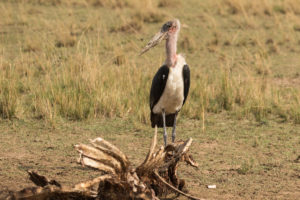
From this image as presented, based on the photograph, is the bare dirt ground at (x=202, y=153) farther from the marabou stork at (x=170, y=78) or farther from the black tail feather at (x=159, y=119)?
the marabou stork at (x=170, y=78)

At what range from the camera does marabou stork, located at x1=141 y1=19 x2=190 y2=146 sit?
18.5ft

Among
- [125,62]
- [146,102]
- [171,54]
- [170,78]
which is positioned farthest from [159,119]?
[125,62]

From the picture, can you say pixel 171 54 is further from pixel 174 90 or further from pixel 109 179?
pixel 109 179

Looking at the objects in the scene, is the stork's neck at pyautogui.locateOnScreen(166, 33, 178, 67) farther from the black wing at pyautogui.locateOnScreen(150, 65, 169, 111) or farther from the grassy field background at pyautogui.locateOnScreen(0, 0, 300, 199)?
the grassy field background at pyautogui.locateOnScreen(0, 0, 300, 199)

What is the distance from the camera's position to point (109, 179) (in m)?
4.39

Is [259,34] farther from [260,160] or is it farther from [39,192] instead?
[39,192]

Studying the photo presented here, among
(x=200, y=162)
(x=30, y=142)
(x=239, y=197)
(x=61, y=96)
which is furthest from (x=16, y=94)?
(x=239, y=197)

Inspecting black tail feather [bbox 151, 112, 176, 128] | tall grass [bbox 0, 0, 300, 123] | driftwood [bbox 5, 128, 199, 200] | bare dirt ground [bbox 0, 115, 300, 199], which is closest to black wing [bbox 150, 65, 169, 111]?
black tail feather [bbox 151, 112, 176, 128]

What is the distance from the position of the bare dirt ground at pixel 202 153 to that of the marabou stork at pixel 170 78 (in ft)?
2.04

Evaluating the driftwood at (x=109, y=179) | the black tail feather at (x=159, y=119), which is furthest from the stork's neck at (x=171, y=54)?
the driftwood at (x=109, y=179)

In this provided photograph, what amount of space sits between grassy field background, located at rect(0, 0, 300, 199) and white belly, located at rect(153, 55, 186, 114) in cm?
63

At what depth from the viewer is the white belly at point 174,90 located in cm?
562

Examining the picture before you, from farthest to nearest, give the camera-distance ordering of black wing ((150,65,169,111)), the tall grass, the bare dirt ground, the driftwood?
the tall grass < black wing ((150,65,169,111)) < the bare dirt ground < the driftwood

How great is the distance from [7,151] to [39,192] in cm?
233
